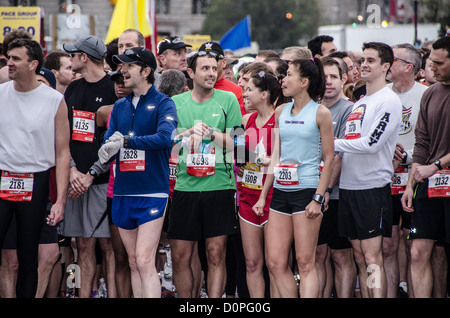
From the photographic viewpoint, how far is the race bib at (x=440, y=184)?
19.4 feet

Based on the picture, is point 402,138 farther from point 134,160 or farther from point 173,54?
point 173,54

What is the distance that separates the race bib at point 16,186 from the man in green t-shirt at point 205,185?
4.38 ft

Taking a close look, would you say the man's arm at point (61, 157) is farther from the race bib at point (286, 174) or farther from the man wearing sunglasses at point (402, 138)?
the man wearing sunglasses at point (402, 138)

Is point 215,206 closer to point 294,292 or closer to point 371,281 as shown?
point 294,292

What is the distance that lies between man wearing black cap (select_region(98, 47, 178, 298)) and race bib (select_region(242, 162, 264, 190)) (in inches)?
30.6

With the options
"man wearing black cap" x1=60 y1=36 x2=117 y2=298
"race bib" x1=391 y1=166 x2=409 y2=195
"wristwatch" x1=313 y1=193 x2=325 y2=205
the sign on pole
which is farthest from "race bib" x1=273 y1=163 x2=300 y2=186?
the sign on pole

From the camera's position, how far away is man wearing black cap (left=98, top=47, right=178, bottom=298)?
573 cm

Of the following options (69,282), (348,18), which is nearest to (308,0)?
(348,18)

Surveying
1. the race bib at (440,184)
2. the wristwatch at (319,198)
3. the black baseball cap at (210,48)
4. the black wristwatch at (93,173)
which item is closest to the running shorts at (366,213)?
the race bib at (440,184)

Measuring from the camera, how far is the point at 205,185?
634 centimetres

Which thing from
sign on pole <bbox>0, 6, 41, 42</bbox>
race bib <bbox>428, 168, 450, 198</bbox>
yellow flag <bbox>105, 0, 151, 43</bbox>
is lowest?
race bib <bbox>428, 168, 450, 198</bbox>

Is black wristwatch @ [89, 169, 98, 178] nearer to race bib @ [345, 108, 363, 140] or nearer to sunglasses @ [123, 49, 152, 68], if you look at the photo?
sunglasses @ [123, 49, 152, 68]

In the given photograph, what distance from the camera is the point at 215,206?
6348 millimetres
